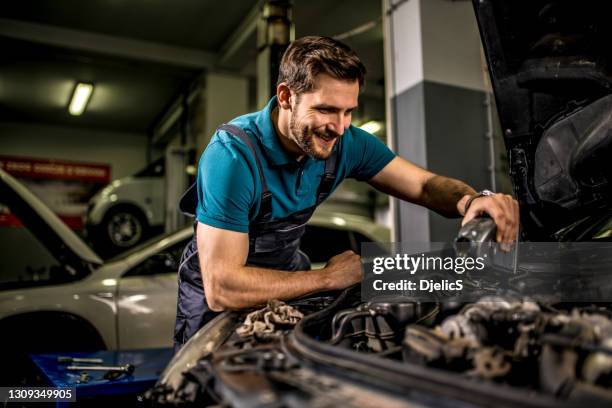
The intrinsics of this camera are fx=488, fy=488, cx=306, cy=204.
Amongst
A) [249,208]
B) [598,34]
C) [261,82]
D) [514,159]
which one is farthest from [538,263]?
[261,82]

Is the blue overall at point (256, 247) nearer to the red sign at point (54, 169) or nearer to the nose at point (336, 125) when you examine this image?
the nose at point (336, 125)

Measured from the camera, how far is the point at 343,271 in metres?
1.49

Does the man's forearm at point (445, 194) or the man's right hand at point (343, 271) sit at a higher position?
the man's forearm at point (445, 194)

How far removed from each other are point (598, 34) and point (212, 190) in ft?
4.06

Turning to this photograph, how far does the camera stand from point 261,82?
5.38 m

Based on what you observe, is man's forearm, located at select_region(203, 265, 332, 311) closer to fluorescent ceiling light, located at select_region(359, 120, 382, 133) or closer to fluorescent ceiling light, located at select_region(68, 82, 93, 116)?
fluorescent ceiling light, located at select_region(359, 120, 382, 133)

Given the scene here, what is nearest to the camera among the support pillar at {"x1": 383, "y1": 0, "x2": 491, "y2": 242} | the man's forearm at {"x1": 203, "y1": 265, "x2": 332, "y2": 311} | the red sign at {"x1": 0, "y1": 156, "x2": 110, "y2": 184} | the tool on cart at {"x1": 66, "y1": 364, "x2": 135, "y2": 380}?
the man's forearm at {"x1": 203, "y1": 265, "x2": 332, "y2": 311}

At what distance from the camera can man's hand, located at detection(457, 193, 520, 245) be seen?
4.14ft

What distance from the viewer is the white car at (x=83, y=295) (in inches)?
114

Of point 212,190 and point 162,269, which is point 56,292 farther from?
point 212,190

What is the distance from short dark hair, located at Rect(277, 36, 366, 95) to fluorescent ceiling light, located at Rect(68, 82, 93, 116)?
24.2ft

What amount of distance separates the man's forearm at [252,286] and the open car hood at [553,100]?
747 millimetres

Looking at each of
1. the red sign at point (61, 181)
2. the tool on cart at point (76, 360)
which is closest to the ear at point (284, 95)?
the tool on cart at point (76, 360)

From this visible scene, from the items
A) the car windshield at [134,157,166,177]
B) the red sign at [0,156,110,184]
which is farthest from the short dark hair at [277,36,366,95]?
the red sign at [0,156,110,184]
